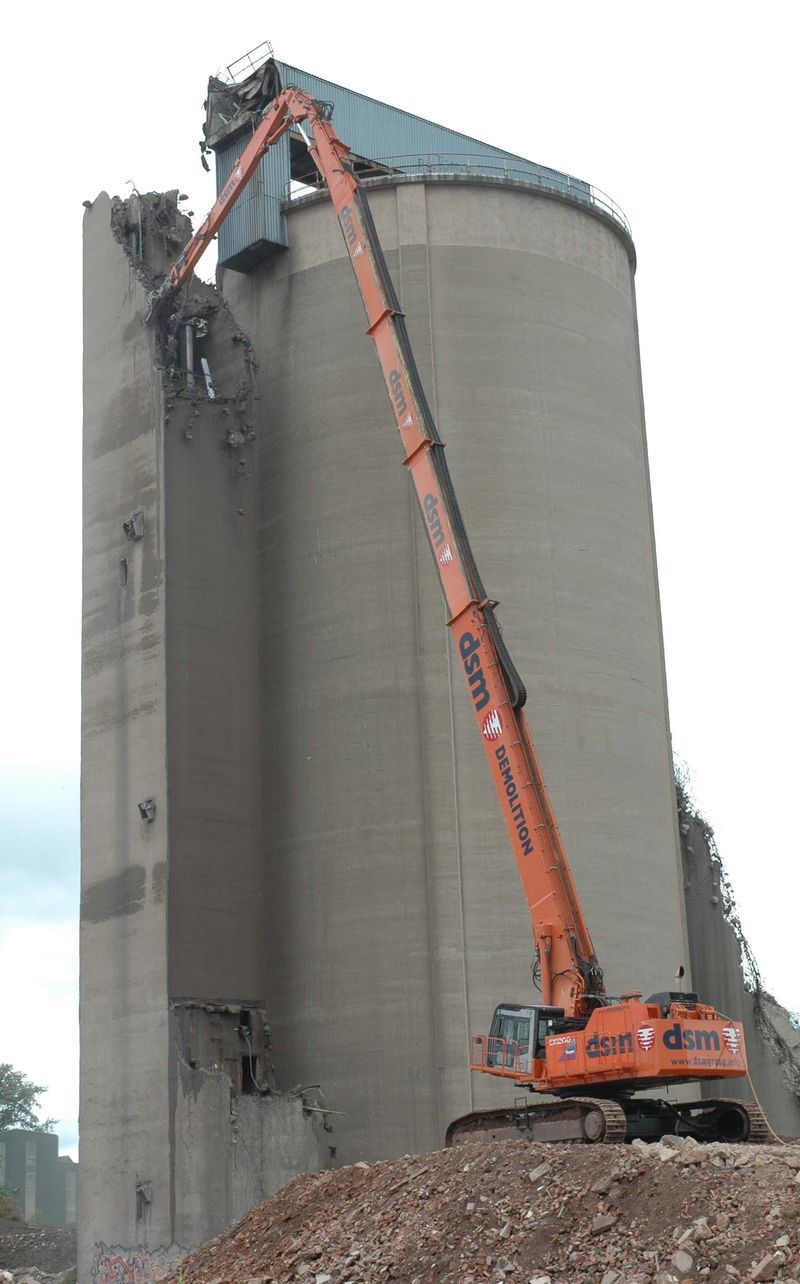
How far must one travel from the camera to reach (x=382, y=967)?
39250 millimetres

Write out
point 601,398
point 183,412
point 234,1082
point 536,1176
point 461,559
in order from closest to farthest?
point 536,1176
point 461,559
point 234,1082
point 183,412
point 601,398

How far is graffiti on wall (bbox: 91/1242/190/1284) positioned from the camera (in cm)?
3538

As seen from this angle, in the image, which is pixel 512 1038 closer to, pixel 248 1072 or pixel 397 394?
pixel 397 394

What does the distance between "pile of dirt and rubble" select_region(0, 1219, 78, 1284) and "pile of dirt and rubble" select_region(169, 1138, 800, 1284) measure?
2553 cm

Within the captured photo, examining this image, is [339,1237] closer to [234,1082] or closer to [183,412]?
[234,1082]

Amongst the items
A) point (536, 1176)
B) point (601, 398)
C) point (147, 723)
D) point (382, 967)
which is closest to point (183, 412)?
point (147, 723)

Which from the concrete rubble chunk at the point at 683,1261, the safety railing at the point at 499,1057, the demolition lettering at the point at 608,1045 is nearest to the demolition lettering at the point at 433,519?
the safety railing at the point at 499,1057

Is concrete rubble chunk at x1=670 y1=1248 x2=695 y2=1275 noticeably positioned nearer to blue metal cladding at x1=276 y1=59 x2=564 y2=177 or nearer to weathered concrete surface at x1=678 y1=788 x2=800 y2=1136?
Result: weathered concrete surface at x1=678 y1=788 x2=800 y2=1136

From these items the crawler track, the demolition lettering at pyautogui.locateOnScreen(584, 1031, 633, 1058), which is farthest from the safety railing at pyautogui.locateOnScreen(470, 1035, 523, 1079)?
the demolition lettering at pyautogui.locateOnScreen(584, 1031, 633, 1058)

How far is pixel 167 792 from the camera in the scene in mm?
38750

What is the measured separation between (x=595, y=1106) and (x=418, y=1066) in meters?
13.9

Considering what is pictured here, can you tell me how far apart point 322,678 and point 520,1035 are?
52.3 ft

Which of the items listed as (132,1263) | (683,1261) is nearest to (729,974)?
(132,1263)

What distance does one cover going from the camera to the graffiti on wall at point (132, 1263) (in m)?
35.4
